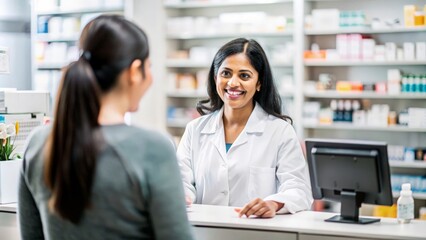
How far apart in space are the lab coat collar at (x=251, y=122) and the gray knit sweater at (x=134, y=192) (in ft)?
5.35

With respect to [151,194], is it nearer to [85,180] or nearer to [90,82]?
[85,180]

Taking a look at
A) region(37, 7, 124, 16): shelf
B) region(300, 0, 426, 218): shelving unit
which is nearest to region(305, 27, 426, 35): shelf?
region(300, 0, 426, 218): shelving unit

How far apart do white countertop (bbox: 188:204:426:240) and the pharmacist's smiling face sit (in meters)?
0.62

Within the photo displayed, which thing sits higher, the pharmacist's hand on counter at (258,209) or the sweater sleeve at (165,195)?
the sweater sleeve at (165,195)

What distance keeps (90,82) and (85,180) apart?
231mm

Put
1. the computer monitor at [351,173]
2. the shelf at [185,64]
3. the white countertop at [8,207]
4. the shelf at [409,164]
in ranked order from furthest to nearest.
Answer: the shelf at [185,64], the shelf at [409,164], the white countertop at [8,207], the computer monitor at [351,173]

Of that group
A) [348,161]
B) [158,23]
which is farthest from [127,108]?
[158,23]

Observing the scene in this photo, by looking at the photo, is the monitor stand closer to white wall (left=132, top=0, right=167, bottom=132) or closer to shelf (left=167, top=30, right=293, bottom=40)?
shelf (left=167, top=30, right=293, bottom=40)

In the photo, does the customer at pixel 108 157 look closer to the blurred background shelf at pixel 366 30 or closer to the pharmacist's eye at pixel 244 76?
the pharmacist's eye at pixel 244 76

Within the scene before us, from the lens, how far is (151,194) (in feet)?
5.06

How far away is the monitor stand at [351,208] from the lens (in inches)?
103

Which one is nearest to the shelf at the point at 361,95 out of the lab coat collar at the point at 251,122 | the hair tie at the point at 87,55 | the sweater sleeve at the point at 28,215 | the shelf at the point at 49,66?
the shelf at the point at 49,66

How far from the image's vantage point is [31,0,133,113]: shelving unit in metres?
7.49

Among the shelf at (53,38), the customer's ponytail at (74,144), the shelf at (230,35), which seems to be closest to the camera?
the customer's ponytail at (74,144)
